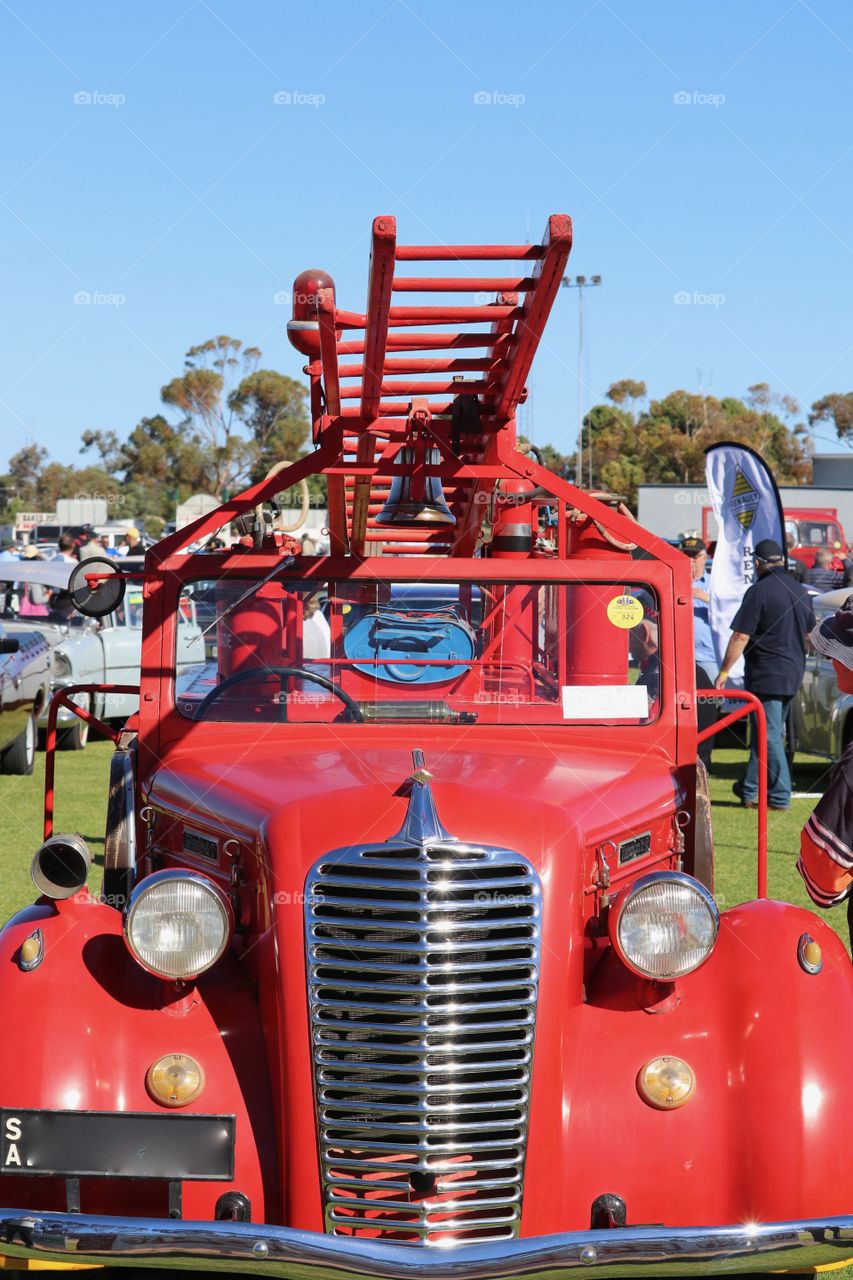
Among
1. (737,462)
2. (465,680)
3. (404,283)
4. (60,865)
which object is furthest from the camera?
(737,462)

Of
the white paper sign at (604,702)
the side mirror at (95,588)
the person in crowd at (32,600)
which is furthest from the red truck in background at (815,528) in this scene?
the side mirror at (95,588)

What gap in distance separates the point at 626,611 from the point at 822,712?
7496 millimetres

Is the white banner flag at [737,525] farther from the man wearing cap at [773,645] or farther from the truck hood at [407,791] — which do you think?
the truck hood at [407,791]

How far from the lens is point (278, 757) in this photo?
13.7 ft

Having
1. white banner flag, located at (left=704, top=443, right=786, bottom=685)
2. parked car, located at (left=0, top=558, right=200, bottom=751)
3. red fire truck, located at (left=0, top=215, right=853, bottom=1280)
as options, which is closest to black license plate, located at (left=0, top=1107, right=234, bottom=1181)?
red fire truck, located at (left=0, top=215, right=853, bottom=1280)

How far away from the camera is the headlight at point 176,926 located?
3.35 metres

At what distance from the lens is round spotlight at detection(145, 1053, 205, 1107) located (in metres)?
3.29

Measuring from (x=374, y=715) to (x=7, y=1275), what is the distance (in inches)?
75.7

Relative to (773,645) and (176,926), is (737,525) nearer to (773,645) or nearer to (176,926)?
(773,645)

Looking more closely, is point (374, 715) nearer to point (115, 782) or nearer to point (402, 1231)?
point (115, 782)

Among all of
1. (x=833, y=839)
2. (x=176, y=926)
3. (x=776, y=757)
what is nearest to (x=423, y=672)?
(x=833, y=839)

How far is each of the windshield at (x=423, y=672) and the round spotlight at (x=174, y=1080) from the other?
1396mm

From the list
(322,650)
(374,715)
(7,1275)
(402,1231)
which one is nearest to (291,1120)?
(402,1231)

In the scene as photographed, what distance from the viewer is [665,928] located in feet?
11.2
